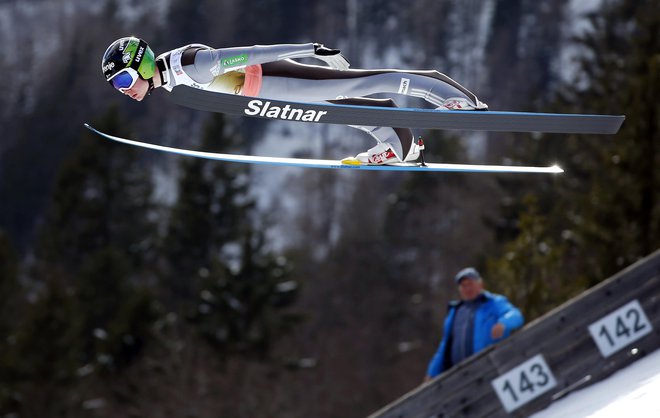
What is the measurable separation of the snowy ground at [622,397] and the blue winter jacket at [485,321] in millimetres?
602

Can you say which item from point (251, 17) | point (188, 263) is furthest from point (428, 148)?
point (251, 17)

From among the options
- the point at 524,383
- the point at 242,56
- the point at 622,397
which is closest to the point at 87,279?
the point at 524,383

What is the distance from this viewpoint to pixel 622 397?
6480mm

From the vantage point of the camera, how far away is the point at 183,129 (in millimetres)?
64250

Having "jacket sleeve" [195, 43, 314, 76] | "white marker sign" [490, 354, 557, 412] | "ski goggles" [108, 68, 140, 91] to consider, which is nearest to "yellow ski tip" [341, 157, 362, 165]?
"jacket sleeve" [195, 43, 314, 76]

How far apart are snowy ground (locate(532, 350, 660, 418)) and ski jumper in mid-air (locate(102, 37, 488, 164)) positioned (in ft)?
6.16

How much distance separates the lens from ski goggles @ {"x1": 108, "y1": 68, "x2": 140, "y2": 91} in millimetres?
6203

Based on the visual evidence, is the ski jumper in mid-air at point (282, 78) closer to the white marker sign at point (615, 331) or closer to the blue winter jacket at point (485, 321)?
the blue winter jacket at point (485, 321)

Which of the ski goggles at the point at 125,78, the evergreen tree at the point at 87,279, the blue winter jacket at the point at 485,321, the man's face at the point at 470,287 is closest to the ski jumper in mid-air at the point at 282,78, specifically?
the ski goggles at the point at 125,78

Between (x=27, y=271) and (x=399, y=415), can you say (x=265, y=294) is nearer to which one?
(x=27, y=271)

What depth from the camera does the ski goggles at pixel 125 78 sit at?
6203 mm

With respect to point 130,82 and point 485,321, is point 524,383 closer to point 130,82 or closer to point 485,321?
point 485,321

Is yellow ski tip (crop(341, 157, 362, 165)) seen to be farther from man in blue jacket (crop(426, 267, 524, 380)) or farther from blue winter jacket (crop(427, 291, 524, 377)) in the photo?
blue winter jacket (crop(427, 291, 524, 377))

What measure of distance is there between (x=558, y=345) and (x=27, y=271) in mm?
37302
